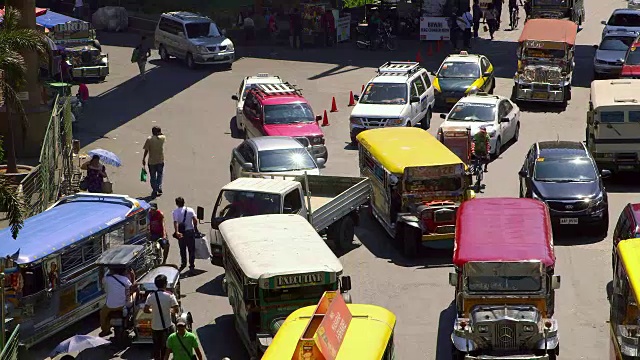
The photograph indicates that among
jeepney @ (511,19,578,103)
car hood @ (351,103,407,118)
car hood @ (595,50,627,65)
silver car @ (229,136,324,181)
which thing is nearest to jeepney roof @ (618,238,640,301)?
silver car @ (229,136,324,181)

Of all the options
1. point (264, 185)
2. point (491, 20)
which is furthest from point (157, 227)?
point (491, 20)

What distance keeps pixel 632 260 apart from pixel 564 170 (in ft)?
33.5

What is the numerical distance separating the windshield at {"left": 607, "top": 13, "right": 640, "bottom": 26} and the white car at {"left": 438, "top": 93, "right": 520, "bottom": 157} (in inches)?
517

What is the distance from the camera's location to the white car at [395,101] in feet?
117

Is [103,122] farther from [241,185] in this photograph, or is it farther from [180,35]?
[241,185]

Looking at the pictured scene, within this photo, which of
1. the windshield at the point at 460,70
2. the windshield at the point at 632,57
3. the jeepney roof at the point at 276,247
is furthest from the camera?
the windshield at the point at 460,70

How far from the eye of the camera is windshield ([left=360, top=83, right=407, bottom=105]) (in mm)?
36469

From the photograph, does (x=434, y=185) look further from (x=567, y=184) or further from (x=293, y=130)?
(x=293, y=130)

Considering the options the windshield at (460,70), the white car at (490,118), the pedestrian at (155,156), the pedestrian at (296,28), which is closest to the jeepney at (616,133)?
the white car at (490,118)

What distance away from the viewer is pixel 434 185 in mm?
26031

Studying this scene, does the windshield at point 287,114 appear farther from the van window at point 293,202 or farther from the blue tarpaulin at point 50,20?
the blue tarpaulin at point 50,20

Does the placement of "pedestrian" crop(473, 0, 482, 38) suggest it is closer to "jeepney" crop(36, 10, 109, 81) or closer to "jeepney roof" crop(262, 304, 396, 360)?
"jeepney" crop(36, 10, 109, 81)

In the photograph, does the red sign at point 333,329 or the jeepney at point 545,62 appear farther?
the jeepney at point 545,62

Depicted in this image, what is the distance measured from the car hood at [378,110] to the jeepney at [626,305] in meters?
17.2
